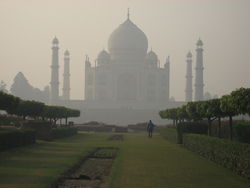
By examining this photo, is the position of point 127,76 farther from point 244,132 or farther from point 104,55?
point 244,132

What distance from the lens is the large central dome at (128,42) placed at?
71.7 metres

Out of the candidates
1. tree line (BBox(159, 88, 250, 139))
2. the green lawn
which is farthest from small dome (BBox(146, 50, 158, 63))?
the green lawn

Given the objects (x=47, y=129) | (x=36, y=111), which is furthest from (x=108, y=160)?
(x=36, y=111)

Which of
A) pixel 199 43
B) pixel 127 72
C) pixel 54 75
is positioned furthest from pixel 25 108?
pixel 127 72

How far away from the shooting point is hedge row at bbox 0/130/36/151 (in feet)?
45.2

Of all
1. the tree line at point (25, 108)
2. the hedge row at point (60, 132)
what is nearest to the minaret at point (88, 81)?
the tree line at point (25, 108)

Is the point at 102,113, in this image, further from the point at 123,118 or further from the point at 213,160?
the point at 213,160

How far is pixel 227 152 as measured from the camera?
36.3 feet

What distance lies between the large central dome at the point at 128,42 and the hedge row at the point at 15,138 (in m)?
54.5

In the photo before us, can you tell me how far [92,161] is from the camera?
42.1ft

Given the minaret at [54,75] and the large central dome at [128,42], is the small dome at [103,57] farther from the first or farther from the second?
the minaret at [54,75]

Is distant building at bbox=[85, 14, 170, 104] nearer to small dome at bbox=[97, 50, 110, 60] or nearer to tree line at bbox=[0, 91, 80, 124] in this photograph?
small dome at bbox=[97, 50, 110, 60]

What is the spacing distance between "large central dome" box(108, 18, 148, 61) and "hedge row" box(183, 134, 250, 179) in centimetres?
5672

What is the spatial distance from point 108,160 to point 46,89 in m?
102
